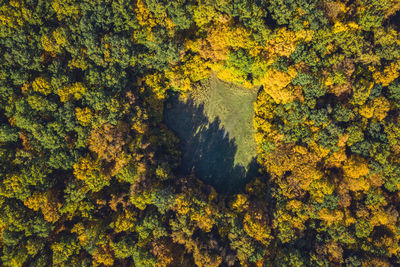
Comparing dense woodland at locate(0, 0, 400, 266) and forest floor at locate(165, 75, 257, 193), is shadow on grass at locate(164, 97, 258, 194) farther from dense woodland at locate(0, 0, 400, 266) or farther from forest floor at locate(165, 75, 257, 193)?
dense woodland at locate(0, 0, 400, 266)

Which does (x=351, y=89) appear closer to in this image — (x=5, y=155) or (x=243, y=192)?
(x=243, y=192)

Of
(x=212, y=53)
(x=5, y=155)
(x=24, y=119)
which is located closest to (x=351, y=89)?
(x=212, y=53)

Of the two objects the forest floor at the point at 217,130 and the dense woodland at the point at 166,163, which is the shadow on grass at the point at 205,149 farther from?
the dense woodland at the point at 166,163

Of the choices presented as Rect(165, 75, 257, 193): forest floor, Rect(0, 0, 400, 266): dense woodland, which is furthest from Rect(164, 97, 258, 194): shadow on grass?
Rect(0, 0, 400, 266): dense woodland

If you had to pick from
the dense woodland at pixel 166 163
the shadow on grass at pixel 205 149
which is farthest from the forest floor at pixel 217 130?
the dense woodland at pixel 166 163

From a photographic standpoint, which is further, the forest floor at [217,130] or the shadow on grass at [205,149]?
the shadow on grass at [205,149]

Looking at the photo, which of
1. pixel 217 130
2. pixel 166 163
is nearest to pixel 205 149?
pixel 217 130
